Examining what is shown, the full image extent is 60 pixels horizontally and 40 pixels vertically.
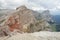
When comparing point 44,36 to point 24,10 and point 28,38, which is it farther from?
point 24,10

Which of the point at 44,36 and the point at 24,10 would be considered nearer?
the point at 44,36

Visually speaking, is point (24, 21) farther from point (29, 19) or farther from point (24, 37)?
point (24, 37)

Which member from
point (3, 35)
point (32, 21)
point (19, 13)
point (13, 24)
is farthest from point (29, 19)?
point (3, 35)

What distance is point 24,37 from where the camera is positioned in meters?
12.5

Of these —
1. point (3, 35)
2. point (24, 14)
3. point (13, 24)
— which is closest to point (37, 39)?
point (3, 35)

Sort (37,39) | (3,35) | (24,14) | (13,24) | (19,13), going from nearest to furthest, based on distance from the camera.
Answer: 1. (37,39)
2. (3,35)
3. (13,24)
4. (19,13)
5. (24,14)

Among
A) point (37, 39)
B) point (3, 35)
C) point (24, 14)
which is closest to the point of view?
point (37, 39)

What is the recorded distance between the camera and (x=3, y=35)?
13828mm

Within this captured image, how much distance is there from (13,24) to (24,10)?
Answer: 561 inches

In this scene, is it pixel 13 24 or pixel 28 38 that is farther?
pixel 13 24

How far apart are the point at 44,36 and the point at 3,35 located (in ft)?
11.1

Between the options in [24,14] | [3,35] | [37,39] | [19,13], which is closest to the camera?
[37,39]

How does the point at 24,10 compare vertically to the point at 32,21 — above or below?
above

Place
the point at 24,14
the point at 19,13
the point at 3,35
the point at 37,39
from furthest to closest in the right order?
the point at 24,14 < the point at 19,13 < the point at 3,35 < the point at 37,39
